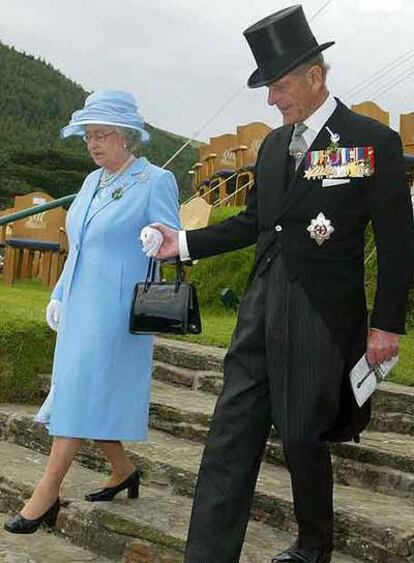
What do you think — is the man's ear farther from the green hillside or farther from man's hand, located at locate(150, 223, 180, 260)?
the green hillside

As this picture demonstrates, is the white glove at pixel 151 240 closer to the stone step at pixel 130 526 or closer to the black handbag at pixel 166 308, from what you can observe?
the black handbag at pixel 166 308

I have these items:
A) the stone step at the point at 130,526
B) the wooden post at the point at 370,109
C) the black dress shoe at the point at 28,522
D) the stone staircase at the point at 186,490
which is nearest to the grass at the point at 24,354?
the stone staircase at the point at 186,490

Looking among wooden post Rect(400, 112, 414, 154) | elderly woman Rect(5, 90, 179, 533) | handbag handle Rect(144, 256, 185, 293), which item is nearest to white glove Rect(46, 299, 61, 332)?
elderly woman Rect(5, 90, 179, 533)

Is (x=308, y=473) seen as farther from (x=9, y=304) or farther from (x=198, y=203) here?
(x=198, y=203)

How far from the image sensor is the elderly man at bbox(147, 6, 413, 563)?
264cm

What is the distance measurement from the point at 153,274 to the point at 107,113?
2.03 feet

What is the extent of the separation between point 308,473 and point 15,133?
66621 mm

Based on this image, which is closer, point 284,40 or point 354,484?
point 284,40

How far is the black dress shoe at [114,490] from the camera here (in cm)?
360

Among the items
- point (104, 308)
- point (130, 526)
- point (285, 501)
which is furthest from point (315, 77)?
point (130, 526)

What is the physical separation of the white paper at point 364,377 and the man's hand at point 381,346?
0.09 feet

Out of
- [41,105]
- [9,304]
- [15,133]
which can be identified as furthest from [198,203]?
[41,105]

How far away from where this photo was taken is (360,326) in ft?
8.95

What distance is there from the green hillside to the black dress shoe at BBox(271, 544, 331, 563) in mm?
31336
